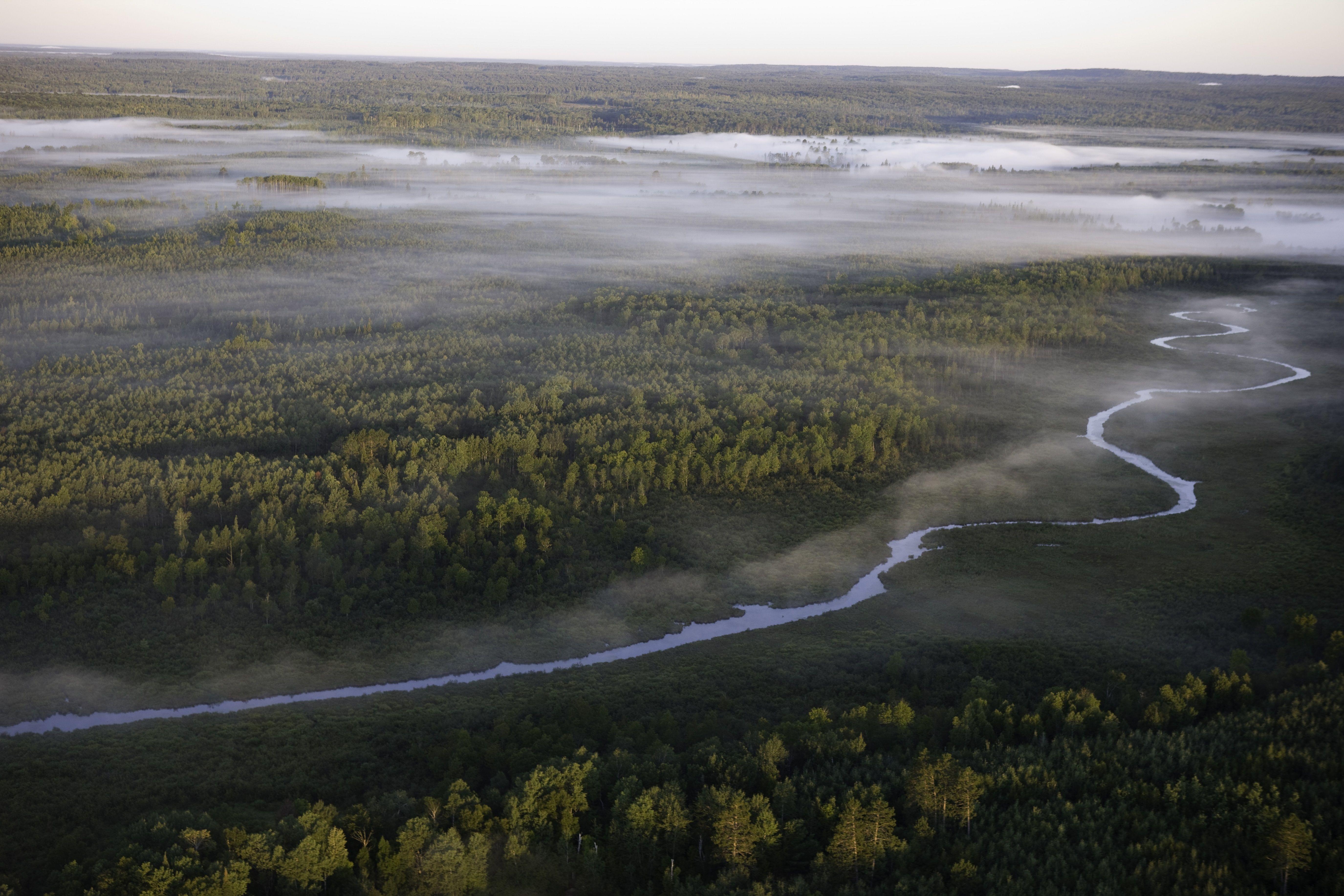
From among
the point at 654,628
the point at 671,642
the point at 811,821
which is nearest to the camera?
the point at 811,821

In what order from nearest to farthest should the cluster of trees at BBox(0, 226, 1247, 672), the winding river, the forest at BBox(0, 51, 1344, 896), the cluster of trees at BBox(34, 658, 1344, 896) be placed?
the cluster of trees at BBox(34, 658, 1344, 896)
the forest at BBox(0, 51, 1344, 896)
the winding river
the cluster of trees at BBox(0, 226, 1247, 672)

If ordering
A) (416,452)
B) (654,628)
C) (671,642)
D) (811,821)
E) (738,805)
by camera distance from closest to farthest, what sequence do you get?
(738,805)
(811,821)
(671,642)
(654,628)
(416,452)

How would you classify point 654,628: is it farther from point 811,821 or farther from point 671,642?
point 811,821

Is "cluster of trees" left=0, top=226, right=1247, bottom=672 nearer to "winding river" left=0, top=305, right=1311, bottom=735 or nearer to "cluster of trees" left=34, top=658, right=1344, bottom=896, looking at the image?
"winding river" left=0, top=305, right=1311, bottom=735

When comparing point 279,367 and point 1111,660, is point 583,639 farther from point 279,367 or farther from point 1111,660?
point 279,367

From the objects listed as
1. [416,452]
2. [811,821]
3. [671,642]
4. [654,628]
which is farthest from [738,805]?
[416,452]

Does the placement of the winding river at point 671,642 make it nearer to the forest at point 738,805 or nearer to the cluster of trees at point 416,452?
the forest at point 738,805

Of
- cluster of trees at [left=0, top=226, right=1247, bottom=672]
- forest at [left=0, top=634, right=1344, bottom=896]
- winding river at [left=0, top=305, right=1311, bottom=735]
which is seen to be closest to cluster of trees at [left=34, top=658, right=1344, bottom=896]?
forest at [left=0, top=634, right=1344, bottom=896]
